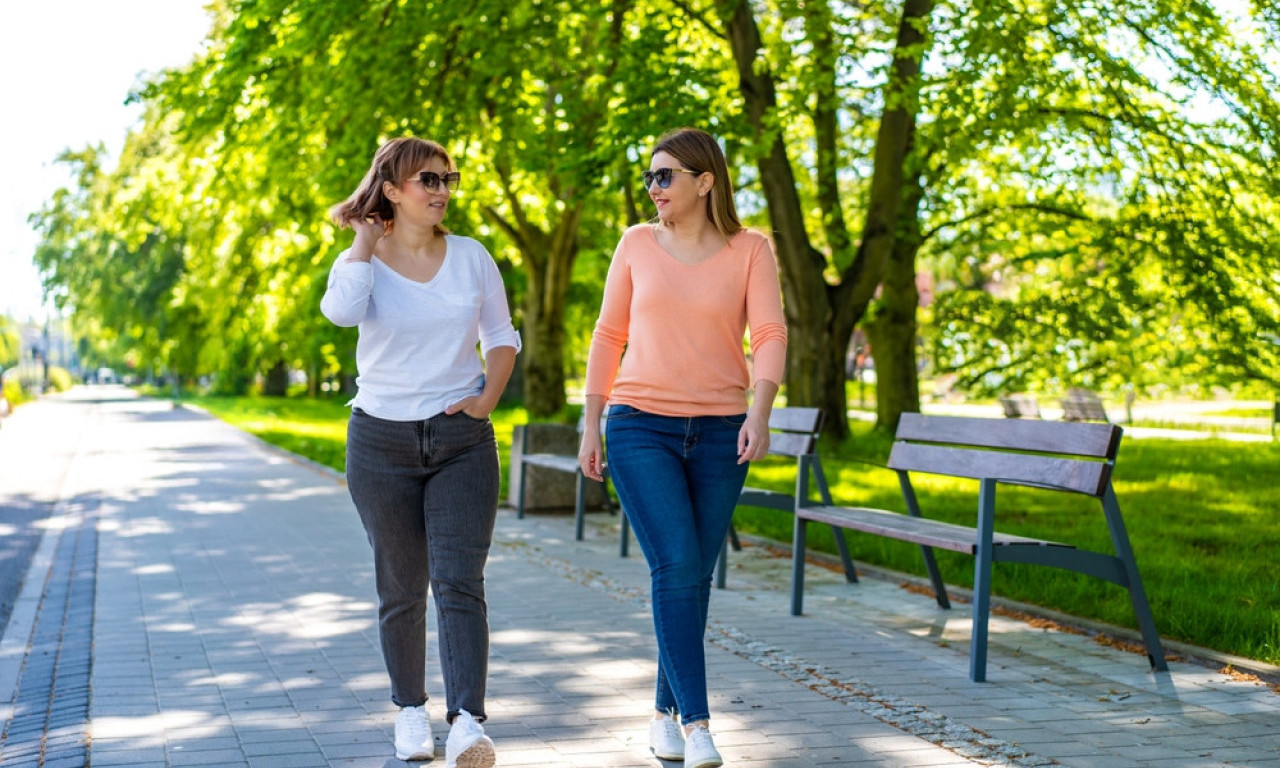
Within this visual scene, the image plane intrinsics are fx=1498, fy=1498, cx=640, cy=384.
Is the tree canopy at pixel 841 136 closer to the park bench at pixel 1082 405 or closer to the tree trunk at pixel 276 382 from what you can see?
the park bench at pixel 1082 405

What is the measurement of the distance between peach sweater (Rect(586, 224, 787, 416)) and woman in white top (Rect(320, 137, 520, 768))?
0.41m

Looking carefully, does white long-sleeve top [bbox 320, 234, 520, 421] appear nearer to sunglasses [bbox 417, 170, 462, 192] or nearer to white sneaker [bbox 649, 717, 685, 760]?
sunglasses [bbox 417, 170, 462, 192]

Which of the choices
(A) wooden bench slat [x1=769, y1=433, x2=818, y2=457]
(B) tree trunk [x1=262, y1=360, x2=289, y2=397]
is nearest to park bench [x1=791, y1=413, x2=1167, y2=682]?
(A) wooden bench slat [x1=769, y1=433, x2=818, y2=457]

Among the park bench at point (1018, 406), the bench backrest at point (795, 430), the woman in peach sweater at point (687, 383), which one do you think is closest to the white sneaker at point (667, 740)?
the woman in peach sweater at point (687, 383)

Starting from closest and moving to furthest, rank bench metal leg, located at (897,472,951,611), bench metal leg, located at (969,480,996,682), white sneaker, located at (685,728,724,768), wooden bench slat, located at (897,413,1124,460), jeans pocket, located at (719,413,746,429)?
white sneaker, located at (685,728,724,768), jeans pocket, located at (719,413,746,429), bench metal leg, located at (969,480,996,682), wooden bench slat, located at (897,413,1124,460), bench metal leg, located at (897,472,951,611)

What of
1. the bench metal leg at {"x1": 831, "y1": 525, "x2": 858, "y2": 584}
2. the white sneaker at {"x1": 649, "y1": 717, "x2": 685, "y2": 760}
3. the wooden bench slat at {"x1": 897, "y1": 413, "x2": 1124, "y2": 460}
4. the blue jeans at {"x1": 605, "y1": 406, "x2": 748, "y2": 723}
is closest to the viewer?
the blue jeans at {"x1": 605, "y1": 406, "x2": 748, "y2": 723}

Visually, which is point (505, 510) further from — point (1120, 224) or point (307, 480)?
point (1120, 224)

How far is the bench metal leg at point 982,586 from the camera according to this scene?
6164 mm

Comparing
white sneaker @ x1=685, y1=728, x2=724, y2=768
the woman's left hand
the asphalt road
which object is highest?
the woman's left hand

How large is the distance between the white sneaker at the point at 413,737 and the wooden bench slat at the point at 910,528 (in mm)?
2637

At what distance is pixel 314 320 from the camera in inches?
1718

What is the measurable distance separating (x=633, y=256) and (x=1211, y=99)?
37.8ft

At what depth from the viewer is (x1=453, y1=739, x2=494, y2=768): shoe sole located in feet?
14.3

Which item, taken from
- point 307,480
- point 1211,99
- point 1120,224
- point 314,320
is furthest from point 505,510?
point 314,320
